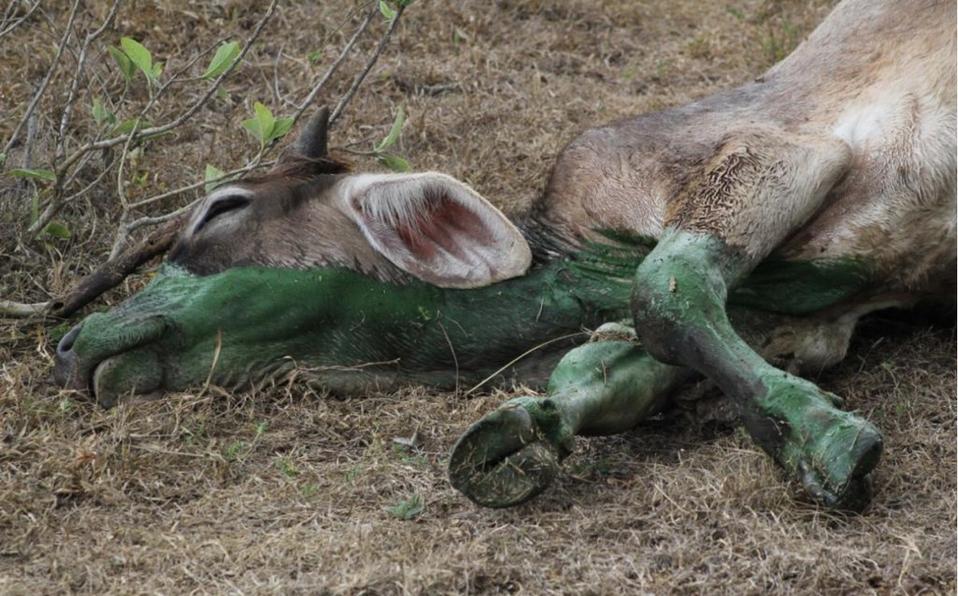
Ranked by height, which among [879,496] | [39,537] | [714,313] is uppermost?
[714,313]

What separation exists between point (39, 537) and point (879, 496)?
6.16 ft

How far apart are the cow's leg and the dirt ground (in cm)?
10

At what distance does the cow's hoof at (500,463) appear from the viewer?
127 inches

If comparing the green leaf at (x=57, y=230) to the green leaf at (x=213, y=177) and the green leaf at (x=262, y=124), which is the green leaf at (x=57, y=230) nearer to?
the green leaf at (x=213, y=177)

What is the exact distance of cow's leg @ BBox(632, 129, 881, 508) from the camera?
3.23 m

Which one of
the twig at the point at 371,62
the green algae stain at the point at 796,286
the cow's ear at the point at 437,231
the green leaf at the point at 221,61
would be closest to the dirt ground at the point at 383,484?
the green algae stain at the point at 796,286

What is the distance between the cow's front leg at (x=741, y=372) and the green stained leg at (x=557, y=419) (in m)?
0.15

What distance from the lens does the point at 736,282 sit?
387 cm

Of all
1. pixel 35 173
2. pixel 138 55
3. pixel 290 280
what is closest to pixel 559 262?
pixel 290 280

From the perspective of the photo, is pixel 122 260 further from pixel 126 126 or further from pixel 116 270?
pixel 126 126

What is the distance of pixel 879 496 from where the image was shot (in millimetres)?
3324

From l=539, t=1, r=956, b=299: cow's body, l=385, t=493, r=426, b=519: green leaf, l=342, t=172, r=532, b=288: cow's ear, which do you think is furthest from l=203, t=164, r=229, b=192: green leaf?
l=385, t=493, r=426, b=519: green leaf

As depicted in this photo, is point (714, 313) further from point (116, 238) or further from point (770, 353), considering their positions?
point (116, 238)

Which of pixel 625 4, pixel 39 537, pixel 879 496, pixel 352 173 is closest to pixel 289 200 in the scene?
pixel 352 173
